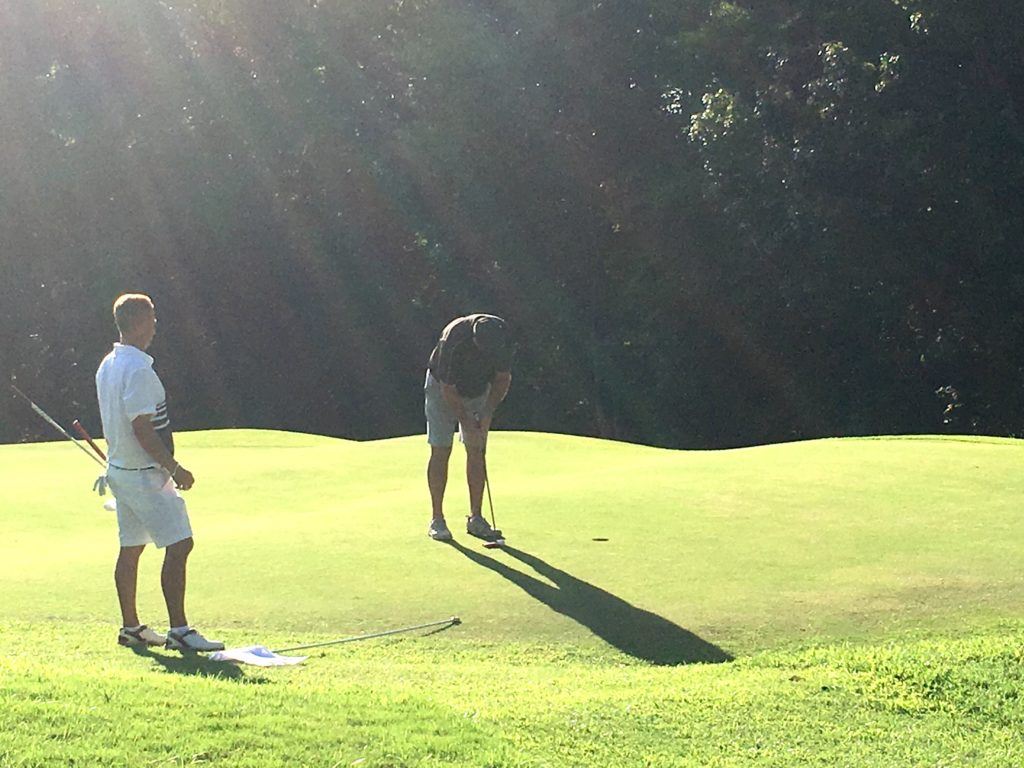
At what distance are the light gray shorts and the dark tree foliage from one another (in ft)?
51.3

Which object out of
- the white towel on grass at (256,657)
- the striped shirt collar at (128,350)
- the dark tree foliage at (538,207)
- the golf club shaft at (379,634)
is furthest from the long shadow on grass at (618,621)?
the dark tree foliage at (538,207)

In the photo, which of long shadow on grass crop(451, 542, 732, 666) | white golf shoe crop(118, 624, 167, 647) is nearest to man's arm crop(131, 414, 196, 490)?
white golf shoe crop(118, 624, 167, 647)

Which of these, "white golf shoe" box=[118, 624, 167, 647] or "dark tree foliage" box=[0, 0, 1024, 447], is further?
"dark tree foliage" box=[0, 0, 1024, 447]

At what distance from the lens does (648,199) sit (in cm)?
2666

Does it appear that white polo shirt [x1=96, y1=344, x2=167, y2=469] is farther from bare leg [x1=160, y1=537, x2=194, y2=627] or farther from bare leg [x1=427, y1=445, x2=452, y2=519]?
bare leg [x1=427, y1=445, x2=452, y2=519]

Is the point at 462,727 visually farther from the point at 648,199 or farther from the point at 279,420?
the point at 279,420

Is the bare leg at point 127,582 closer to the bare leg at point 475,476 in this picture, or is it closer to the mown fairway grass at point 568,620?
the mown fairway grass at point 568,620

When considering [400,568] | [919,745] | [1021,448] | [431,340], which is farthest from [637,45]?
[919,745]

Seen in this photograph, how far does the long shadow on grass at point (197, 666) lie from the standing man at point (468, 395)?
256cm

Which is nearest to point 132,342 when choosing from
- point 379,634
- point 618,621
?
point 379,634

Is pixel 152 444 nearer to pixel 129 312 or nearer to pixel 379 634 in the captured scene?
pixel 129 312

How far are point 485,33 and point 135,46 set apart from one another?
9.01m

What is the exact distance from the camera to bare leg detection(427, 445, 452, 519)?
27.6 ft

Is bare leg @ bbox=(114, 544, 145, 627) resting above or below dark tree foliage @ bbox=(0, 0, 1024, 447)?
below
